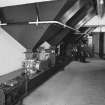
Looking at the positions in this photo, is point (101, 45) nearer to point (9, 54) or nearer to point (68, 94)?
point (9, 54)

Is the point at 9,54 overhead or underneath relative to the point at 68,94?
Answer: overhead

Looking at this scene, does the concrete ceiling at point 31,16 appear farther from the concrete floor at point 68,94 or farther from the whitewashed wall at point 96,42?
the whitewashed wall at point 96,42

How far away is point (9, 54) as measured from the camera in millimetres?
4516

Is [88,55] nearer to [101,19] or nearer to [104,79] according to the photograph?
[101,19]

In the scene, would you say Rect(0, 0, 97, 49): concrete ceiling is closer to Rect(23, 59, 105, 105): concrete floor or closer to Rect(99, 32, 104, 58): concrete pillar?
Rect(23, 59, 105, 105): concrete floor

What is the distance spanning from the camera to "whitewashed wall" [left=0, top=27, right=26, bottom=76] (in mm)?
4340

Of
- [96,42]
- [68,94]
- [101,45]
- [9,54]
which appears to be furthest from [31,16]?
[96,42]

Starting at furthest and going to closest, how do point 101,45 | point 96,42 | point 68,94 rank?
point 96,42 → point 101,45 → point 68,94

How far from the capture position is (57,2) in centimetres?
338

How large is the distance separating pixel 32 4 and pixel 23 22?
0.55m

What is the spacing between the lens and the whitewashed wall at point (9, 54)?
4.34m

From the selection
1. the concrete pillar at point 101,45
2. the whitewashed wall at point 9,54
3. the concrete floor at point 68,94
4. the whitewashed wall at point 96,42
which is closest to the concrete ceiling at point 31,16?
the whitewashed wall at point 9,54

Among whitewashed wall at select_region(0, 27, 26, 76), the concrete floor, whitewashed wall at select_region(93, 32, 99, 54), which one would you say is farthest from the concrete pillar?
whitewashed wall at select_region(0, 27, 26, 76)

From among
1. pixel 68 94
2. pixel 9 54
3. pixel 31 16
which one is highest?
pixel 31 16
